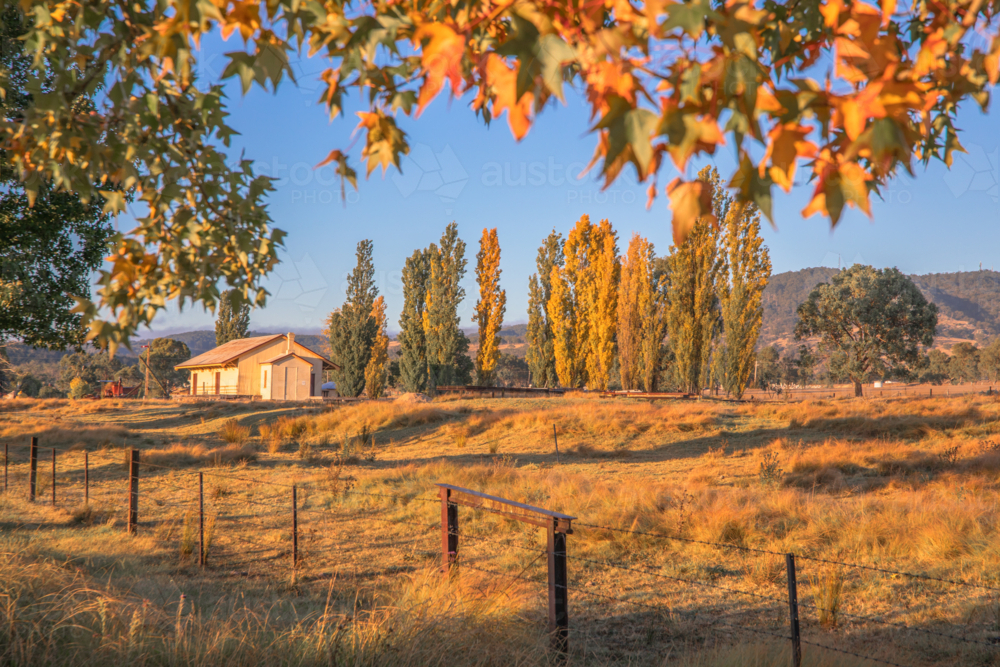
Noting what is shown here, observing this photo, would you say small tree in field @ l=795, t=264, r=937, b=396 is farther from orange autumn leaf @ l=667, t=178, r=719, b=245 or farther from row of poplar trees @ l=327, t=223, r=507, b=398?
orange autumn leaf @ l=667, t=178, r=719, b=245

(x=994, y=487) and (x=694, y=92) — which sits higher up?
(x=694, y=92)

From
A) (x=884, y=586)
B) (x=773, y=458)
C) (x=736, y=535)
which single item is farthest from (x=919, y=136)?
(x=773, y=458)

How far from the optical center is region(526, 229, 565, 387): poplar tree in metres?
45.1

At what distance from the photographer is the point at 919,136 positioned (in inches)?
77.5

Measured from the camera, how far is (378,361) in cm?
5828

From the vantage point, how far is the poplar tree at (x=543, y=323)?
1774 inches

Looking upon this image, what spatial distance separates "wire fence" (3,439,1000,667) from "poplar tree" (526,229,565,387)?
33947 mm

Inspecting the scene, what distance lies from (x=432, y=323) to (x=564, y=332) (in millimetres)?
10839

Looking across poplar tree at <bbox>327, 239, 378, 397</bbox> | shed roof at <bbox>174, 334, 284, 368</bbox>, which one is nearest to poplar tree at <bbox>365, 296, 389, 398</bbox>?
poplar tree at <bbox>327, 239, 378, 397</bbox>

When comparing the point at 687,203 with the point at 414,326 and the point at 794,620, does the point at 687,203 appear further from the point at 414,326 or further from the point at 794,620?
the point at 414,326

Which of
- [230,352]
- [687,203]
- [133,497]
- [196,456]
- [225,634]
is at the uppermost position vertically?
[230,352]

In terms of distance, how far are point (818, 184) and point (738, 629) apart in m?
5.30

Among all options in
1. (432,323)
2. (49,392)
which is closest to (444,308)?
(432,323)

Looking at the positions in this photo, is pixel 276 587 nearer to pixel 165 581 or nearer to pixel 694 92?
pixel 165 581
